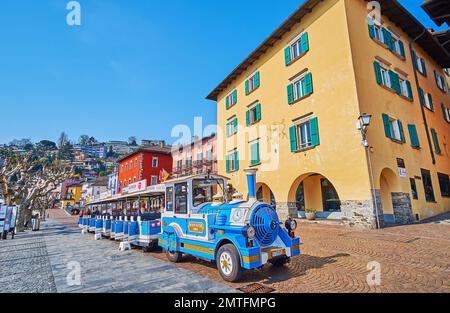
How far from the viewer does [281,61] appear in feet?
54.1

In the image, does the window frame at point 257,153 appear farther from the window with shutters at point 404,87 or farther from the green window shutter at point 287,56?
the window with shutters at point 404,87

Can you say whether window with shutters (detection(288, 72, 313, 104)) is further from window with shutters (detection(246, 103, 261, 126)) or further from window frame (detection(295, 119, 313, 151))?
window with shutters (detection(246, 103, 261, 126))

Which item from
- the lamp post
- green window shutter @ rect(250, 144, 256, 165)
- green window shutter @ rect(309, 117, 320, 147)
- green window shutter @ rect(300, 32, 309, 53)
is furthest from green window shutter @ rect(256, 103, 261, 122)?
the lamp post

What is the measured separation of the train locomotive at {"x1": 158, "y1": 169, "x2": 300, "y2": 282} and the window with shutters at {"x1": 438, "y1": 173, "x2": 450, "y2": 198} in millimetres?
15942

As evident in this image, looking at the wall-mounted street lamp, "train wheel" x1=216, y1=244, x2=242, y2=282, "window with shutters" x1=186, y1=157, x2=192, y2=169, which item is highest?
"window with shutters" x1=186, y1=157, x2=192, y2=169

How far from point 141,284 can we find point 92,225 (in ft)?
47.1

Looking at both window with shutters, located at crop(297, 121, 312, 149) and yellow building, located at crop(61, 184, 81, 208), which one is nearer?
window with shutters, located at crop(297, 121, 312, 149)

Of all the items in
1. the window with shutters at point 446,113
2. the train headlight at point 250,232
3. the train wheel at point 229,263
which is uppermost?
the window with shutters at point 446,113

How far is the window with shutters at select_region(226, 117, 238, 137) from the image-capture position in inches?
812

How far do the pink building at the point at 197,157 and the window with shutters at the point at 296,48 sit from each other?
1232cm

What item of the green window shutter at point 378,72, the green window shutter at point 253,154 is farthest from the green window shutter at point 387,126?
the green window shutter at point 253,154

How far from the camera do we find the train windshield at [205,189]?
6.80 metres
